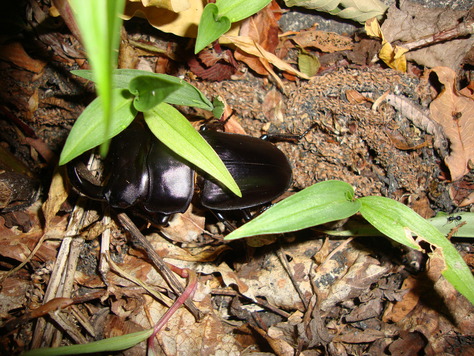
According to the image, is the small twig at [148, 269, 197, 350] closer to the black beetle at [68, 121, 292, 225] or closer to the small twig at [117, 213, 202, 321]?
the small twig at [117, 213, 202, 321]

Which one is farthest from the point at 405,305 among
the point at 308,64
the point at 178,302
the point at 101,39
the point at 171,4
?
the point at 171,4

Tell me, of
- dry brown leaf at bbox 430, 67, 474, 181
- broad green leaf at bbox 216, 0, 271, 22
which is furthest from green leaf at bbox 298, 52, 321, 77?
dry brown leaf at bbox 430, 67, 474, 181

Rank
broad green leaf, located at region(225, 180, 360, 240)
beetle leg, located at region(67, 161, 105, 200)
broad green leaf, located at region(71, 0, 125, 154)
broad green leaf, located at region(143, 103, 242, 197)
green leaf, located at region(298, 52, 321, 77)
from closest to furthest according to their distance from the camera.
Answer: broad green leaf, located at region(71, 0, 125, 154)
broad green leaf, located at region(225, 180, 360, 240)
broad green leaf, located at region(143, 103, 242, 197)
beetle leg, located at region(67, 161, 105, 200)
green leaf, located at region(298, 52, 321, 77)

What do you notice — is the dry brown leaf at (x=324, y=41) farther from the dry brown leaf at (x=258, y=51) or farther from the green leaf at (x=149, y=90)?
the green leaf at (x=149, y=90)

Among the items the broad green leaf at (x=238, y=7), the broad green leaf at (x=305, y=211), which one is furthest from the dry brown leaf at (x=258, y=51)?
the broad green leaf at (x=305, y=211)

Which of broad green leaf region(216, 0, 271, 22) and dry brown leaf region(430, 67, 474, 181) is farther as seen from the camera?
dry brown leaf region(430, 67, 474, 181)

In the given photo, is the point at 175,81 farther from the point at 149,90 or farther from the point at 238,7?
the point at 238,7
